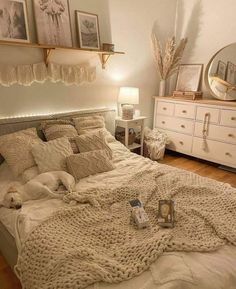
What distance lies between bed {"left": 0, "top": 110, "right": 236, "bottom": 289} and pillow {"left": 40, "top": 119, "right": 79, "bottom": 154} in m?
0.47

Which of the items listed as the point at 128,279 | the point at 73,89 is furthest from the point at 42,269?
the point at 73,89

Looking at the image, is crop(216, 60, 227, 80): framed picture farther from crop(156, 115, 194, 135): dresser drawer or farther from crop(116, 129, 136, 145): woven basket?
crop(116, 129, 136, 145): woven basket

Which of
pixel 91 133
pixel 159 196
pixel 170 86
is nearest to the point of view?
pixel 159 196

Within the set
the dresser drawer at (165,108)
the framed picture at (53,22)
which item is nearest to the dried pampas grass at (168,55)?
the dresser drawer at (165,108)

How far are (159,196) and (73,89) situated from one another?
1.79m

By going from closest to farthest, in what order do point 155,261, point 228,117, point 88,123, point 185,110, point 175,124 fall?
point 155,261 → point 88,123 → point 228,117 → point 185,110 → point 175,124

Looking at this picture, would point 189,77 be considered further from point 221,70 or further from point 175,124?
point 175,124

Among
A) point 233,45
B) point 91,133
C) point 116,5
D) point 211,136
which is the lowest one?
point 211,136

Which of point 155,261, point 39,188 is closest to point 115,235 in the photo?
point 155,261

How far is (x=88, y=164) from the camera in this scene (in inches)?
82.3

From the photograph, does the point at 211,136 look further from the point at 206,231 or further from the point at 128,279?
the point at 128,279

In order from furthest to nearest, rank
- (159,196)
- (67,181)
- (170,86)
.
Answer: (170,86) → (67,181) → (159,196)

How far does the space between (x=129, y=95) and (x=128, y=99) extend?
0.05 meters

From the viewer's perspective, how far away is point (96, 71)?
122 inches
